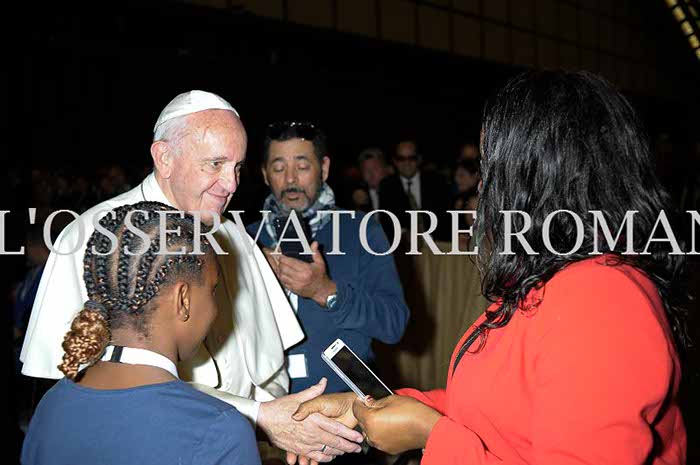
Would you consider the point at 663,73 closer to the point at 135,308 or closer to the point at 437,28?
the point at 437,28

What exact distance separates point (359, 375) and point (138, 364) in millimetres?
610

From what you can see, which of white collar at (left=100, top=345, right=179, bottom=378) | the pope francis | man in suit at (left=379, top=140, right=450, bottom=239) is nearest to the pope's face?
the pope francis

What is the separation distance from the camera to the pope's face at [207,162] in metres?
2.14

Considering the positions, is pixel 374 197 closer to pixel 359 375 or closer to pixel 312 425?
pixel 312 425

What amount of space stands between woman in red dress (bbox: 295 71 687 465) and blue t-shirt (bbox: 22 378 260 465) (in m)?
0.40

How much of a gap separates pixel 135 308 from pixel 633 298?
3.24ft

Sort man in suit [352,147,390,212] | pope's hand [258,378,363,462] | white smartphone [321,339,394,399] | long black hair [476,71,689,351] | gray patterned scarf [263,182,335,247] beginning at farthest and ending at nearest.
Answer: man in suit [352,147,390,212]
gray patterned scarf [263,182,335,247]
pope's hand [258,378,363,462]
white smartphone [321,339,394,399]
long black hair [476,71,689,351]

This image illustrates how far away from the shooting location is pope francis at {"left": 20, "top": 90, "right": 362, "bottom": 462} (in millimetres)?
1973

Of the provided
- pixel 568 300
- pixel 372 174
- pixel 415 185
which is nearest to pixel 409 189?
pixel 415 185

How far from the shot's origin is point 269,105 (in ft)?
30.1

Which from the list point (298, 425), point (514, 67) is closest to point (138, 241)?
point (298, 425)

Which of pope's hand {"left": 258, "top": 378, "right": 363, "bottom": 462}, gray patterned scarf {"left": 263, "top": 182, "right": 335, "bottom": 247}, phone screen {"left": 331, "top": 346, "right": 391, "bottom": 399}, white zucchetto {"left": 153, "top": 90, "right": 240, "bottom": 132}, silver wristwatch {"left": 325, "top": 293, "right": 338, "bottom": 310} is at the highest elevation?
white zucchetto {"left": 153, "top": 90, "right": 240, "bottom": 132}

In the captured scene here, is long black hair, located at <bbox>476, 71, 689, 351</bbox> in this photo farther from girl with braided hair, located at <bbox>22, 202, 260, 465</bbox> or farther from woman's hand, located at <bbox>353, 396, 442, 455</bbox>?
girl with braided hair, located at <bbox>22, 202, 260, 465</bbox>

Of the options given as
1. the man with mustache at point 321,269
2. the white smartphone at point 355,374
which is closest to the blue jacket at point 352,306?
the man with mustache at point 321,269
